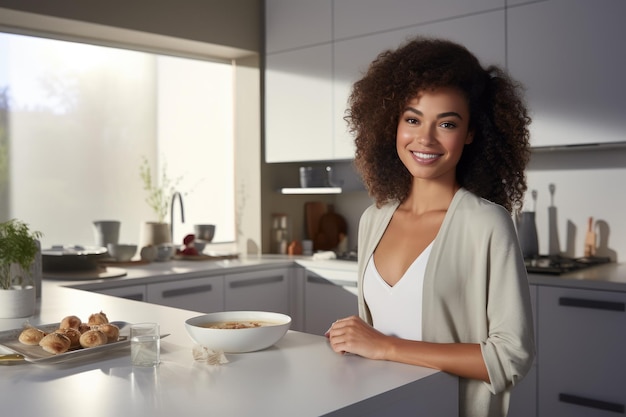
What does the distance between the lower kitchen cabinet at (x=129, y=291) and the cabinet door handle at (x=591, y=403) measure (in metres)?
1.91

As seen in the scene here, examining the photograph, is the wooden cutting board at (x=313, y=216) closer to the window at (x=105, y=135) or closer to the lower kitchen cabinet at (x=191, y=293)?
the window at (x=105, y=135)

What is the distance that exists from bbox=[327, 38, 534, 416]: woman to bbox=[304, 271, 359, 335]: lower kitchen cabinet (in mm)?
2006

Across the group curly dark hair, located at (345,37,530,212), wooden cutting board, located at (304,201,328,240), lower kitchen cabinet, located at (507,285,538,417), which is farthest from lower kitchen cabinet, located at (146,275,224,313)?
curly dark hair, located at (345,37,530,212)

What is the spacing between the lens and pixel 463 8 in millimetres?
3604

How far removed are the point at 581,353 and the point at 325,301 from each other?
4.69ft

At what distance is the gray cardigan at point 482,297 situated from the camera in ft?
4.81

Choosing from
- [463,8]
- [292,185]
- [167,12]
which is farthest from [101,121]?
[463,8]

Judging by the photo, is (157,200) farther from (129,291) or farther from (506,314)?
(506,314)

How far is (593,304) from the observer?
2.90 m

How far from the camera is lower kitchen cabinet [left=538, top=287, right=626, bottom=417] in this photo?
2.88 meters

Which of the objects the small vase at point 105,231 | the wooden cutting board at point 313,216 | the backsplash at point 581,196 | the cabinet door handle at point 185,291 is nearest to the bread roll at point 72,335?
the cabinet door handle at point 185,291

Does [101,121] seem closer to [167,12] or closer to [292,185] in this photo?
[167,12]

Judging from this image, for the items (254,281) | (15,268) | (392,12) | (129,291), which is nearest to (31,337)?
(15,268)

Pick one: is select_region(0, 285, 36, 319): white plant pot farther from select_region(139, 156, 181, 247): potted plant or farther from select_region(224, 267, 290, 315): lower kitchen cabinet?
select_region(139, 156, 181, 247): potted plant
